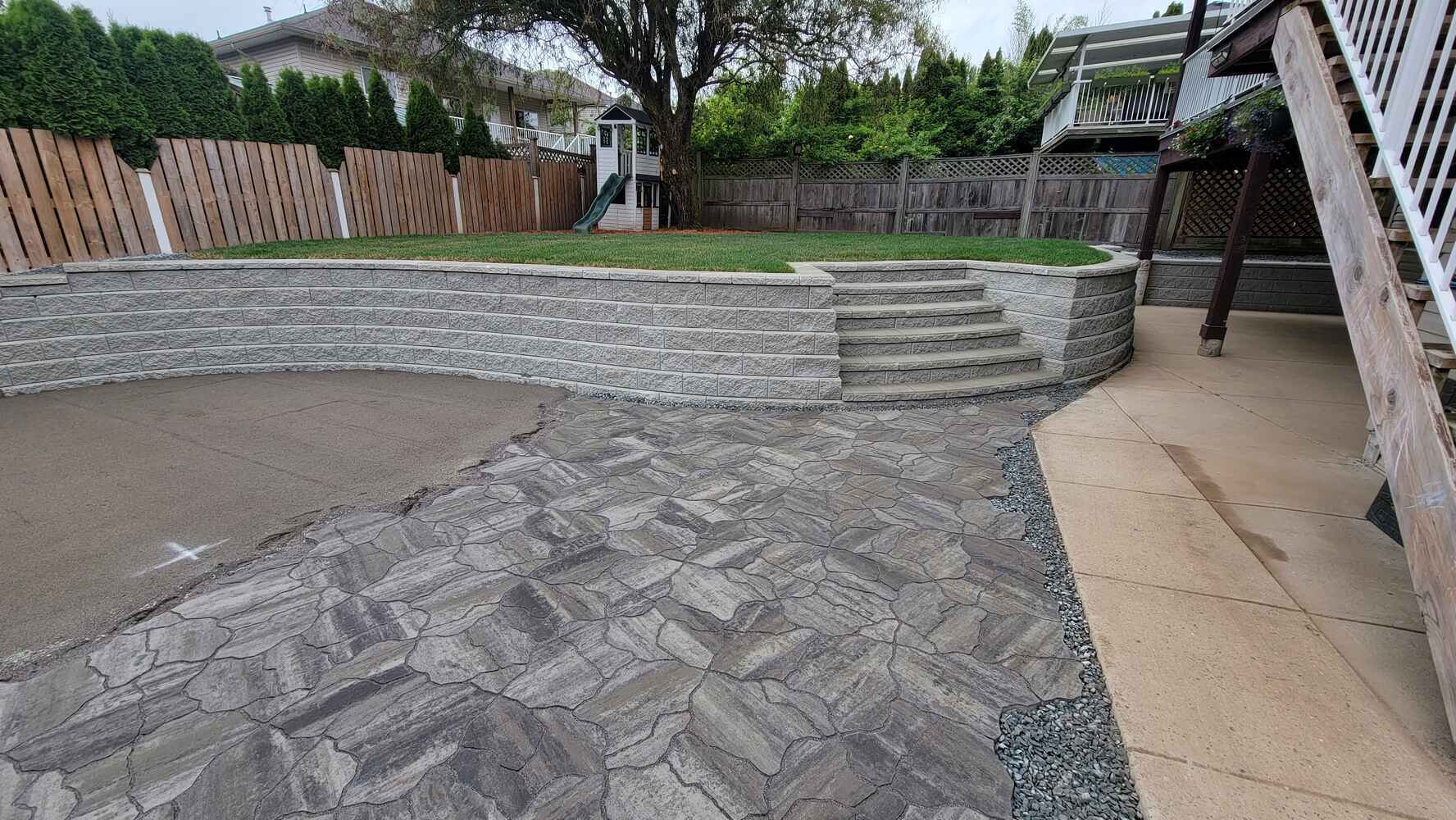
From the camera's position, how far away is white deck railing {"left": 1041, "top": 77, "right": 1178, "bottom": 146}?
44.2 ft

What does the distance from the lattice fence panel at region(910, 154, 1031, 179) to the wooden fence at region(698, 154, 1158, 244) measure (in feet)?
0.06

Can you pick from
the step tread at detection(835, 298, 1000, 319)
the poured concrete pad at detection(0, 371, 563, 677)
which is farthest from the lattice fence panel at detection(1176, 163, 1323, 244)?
the poured concrete pad at detection(0, 371, 563, 677)

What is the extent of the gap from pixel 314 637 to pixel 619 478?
5.24ft

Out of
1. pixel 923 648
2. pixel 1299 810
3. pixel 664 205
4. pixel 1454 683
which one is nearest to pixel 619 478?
pixel 923 648

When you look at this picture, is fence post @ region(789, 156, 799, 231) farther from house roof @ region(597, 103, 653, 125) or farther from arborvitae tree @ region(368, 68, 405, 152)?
arborvitae tree @ region(368, 68, 405, 152)

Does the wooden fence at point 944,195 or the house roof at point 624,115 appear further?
the house roof at point 624,115

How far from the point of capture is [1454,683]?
1586mm

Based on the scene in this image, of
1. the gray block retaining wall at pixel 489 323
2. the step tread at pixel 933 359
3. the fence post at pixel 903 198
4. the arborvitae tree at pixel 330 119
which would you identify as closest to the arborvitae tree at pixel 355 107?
the arborvitae tree at pixel 330 119

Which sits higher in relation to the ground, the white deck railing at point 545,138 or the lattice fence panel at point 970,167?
the white deck railing at point 545,138

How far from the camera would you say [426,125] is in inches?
371

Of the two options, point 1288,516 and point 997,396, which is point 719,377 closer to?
point 997,396

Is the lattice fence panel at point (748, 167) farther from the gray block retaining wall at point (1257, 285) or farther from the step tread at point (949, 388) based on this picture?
the step tread at point (949, 388)

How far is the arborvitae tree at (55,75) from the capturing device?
459cm

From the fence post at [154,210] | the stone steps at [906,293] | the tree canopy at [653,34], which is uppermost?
the tree canopy at [653,34]
